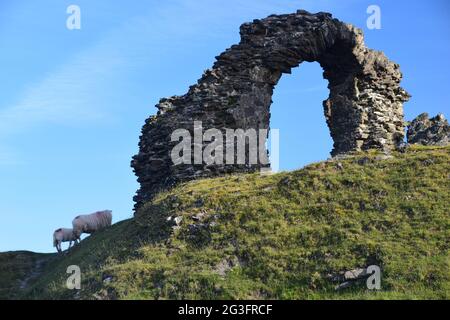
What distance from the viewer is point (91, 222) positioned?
1319 inches

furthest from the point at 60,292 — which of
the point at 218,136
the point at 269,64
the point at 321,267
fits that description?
the point at 269,64

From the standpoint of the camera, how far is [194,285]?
2031 cm

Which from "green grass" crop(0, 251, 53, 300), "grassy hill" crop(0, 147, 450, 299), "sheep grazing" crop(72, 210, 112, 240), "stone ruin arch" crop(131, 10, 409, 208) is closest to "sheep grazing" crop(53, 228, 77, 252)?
"sheep grazing" crop(72, 210, 112, 240)

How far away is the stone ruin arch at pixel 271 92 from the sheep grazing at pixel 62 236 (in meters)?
3.63

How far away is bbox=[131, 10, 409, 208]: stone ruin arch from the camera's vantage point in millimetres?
34406

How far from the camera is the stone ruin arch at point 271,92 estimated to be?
34406mm

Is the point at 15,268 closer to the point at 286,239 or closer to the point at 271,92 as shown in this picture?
the point at 286,239

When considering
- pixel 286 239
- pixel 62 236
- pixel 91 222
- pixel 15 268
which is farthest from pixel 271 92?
pixel 15 268

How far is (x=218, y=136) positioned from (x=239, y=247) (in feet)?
38.1

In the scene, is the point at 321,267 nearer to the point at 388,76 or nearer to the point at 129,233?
the point at 129,233

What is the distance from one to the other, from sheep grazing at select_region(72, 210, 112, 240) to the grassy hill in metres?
3.30

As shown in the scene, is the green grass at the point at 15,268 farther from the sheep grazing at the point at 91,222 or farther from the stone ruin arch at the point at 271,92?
the stone ruin arch at the point at 271,92
